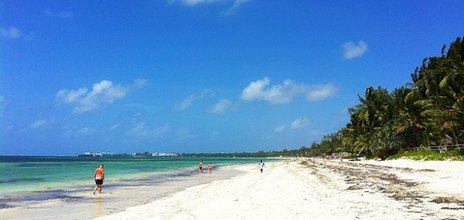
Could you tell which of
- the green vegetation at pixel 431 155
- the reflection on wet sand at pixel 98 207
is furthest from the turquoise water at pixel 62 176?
the green vegetation at pixel 431 155

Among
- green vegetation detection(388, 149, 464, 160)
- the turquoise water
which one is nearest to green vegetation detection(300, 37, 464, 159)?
green vegetation detection(388, 149, 464, 160)

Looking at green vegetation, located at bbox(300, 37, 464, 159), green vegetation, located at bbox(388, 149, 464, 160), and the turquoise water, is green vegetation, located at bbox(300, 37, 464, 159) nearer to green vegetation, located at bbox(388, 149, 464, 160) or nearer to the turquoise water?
green vegetation, located at bbox(388, 149, 464, 160)

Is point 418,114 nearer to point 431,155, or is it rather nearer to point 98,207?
point 431,155

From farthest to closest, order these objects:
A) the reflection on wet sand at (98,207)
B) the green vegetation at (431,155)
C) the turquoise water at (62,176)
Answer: the green vegetation at (431,155)
the turquoise water at (62,176)
the reflection on wet sand at (98,207)

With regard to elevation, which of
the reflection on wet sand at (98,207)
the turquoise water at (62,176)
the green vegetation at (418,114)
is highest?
the green vegetation at (418,114)

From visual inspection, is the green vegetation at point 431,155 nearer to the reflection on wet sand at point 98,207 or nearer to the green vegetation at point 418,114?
the green vegetation at point 418,114

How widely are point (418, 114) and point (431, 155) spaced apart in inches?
401

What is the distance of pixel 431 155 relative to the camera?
48.4 m

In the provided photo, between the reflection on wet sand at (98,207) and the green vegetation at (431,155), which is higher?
the green vegetation at (431,155)

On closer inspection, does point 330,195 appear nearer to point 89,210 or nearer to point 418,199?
point 418,199

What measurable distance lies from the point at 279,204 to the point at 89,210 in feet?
25.5

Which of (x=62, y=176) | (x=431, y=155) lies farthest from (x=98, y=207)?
(x=431, y=155)

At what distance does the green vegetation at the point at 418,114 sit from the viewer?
4366cm

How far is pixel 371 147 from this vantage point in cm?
7106
